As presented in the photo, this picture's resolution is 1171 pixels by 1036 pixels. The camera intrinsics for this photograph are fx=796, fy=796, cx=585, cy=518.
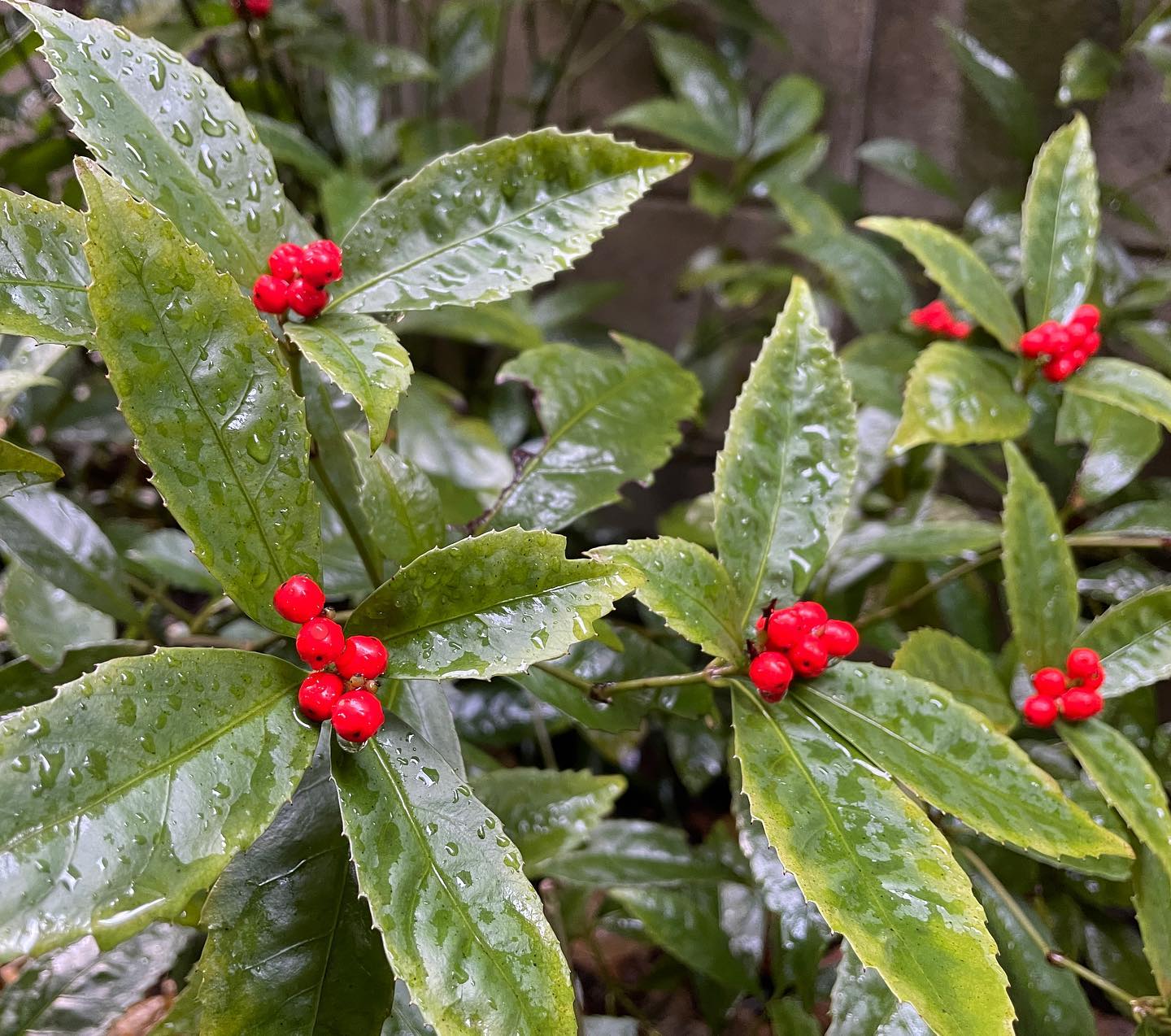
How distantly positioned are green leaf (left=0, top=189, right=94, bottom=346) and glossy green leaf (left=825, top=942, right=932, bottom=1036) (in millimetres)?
652

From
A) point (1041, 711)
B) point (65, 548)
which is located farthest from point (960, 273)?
point (65, 548)

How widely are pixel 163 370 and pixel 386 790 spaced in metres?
0.24

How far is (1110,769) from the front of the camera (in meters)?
0.61

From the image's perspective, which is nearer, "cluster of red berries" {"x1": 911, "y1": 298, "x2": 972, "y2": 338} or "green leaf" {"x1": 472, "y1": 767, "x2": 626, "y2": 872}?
"green leaf" {"x1": 472, "y1": 767, "x2": 626, "y2": 872}

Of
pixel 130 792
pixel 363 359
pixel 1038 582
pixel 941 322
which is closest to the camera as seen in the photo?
pixel 130 792

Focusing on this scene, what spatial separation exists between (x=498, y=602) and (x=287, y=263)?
0.84 feet

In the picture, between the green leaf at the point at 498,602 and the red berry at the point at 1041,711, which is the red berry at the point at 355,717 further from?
the red berry at the point at 1041,711

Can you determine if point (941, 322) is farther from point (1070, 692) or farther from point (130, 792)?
point (130, 792)

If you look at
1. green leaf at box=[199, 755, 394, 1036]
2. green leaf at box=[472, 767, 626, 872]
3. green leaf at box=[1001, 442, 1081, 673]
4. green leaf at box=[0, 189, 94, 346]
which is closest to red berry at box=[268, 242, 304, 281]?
green leaf at box=[0, 189, 94, 346]

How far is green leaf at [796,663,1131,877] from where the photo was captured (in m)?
0.46

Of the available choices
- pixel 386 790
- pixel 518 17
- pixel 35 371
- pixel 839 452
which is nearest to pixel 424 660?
pixel 386 790

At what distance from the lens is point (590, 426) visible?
2.42ft

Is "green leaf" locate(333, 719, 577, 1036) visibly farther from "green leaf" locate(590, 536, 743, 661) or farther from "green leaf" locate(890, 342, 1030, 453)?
"green leaf" locate(890, 342, 1030, 453)

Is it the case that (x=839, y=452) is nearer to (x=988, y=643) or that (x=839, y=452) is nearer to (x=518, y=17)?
Result: (x=988, y=643)
